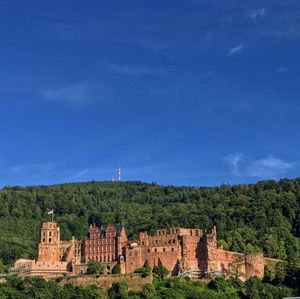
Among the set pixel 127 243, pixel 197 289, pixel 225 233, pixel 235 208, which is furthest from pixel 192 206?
pixel 197 289

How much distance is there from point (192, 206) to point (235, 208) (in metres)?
15.6

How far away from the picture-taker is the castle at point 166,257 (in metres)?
122

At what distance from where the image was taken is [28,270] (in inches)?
A: 4894

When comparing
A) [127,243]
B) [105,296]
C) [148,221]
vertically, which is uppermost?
[148,221]

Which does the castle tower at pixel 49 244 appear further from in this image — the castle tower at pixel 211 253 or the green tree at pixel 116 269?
the castle tower at pixel 211 253

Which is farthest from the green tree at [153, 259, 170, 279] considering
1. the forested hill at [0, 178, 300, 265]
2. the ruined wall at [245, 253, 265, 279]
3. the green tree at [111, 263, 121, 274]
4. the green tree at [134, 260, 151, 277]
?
the forested hill at [0, 178, 300, 265]

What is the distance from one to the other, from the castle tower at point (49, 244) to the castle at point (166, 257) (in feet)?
5.57

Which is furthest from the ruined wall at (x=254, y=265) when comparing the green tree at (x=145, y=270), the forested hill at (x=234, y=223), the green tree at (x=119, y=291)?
the green tree at (x=119, y=291)

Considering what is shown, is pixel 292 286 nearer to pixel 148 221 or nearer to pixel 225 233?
pixel 225 233

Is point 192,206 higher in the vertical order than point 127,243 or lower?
higher

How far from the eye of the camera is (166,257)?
Result: 401 ft

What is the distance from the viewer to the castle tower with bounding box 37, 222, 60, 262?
13188cm

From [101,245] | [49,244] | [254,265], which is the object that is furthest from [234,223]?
[49,244]

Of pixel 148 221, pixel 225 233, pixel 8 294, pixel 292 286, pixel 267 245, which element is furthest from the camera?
pixel 148 221
